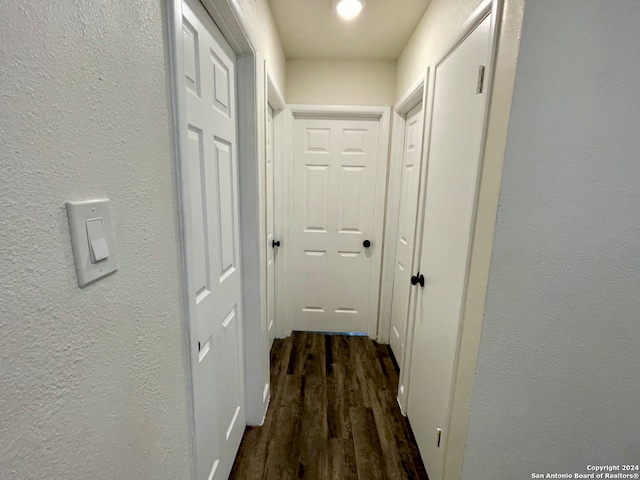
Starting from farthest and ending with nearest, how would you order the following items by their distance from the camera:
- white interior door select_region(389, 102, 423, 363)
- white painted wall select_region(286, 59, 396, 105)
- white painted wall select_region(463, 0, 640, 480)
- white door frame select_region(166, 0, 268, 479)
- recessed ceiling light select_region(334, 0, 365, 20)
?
white painted wall select_region(286, 59, 396, 105)
white interior door select_region(389, 102, 423, 363)
recessed ceiling light select_region(334, 0, 365, 20)
white painted wall select_region(463, 0, 640, 480)
white door frame select_region(166, 0, 268, 479)

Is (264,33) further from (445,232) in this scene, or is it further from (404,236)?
(404,236)

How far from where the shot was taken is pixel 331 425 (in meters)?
1.64

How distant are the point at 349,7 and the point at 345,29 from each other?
1.07 feet

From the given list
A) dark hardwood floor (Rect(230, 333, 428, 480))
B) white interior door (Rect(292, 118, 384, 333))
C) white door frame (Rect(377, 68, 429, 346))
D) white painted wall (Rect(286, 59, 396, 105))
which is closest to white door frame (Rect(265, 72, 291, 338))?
white interior door (Rect(292, 118, 384, 333))

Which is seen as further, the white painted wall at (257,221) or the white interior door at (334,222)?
the white interior door at (334,222)

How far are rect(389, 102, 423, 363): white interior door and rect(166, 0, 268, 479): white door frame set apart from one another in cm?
100

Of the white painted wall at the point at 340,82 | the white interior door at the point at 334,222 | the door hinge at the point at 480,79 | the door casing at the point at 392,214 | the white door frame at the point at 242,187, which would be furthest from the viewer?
the white interior door at the point at 334,222

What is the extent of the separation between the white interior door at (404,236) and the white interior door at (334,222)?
0.24 metres

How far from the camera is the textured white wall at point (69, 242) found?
1.12 ft

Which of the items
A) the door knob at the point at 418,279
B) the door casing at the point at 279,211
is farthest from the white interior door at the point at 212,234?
the door knob at the point at 418,279

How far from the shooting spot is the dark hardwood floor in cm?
139

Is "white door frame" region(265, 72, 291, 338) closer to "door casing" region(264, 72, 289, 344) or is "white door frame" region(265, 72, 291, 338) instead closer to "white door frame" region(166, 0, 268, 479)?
"door casing" region(264, 72, 289, 344)

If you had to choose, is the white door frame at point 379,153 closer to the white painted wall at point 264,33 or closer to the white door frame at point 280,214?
the white door frame at point 280,214

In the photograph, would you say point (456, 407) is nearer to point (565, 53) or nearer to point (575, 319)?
point (575, 319)
